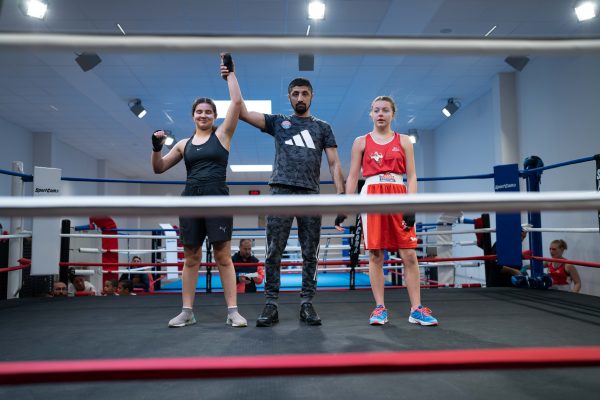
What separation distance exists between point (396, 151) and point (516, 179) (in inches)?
57.4

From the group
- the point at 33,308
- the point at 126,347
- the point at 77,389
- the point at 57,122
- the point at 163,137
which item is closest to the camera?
the point at 77,389

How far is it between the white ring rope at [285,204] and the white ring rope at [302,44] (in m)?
0.24

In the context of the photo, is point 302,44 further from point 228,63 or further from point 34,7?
point 34,7

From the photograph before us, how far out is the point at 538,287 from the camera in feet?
10.4

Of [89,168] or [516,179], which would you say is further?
[89,168]

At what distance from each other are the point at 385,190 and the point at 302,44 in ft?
4.72

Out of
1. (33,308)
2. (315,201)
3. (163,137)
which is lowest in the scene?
(33,308)

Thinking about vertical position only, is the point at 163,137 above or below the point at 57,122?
below

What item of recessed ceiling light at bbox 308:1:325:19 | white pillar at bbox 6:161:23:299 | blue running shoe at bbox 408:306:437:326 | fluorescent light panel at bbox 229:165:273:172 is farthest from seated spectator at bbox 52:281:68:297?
fluorescent light panel at bbox 229:165:273:172

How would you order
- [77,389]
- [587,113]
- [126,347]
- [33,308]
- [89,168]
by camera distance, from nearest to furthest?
[77,389]
[126,347]
[33,308]
[587,113]
[89,168]

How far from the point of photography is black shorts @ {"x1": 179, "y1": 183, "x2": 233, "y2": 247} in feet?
6.39

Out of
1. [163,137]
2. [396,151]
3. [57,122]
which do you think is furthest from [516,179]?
[57,122]

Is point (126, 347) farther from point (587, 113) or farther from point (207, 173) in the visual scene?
point (587, 113)

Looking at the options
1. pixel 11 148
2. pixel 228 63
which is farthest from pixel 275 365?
pixel 11 148
